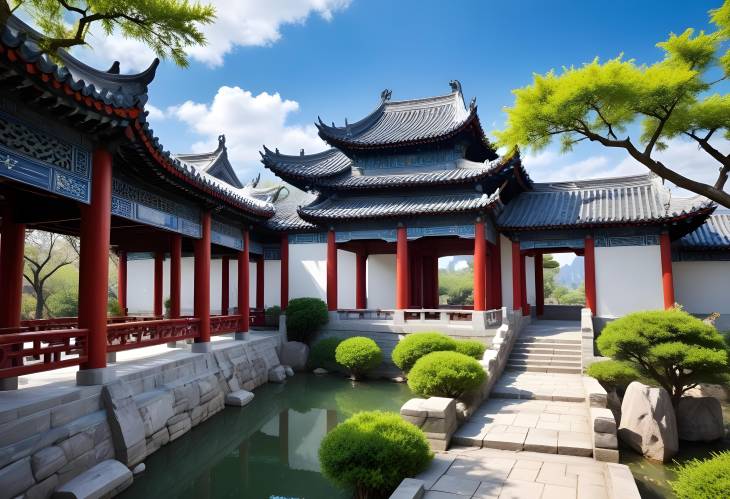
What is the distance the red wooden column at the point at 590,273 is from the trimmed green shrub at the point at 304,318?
8.67 meters

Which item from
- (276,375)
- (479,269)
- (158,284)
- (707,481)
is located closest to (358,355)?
(276,375)

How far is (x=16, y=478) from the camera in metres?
5.28

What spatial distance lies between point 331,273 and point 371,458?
1128 centimetres

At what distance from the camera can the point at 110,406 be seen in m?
7.15

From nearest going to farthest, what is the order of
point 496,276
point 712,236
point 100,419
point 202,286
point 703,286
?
point 100,419 < point 202,286 < point 703,286 < point 712,236 < point 496,276

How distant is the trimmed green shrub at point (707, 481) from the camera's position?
4.05m

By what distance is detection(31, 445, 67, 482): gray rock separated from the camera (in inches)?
220

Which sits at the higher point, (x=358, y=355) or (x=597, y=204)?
(x=597, y=204)

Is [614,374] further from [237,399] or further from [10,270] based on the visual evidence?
[10,270]

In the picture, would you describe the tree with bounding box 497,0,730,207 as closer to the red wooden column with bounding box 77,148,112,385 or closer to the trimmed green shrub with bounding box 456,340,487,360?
the trimmed green shrub with bounding box 456,340,487,360

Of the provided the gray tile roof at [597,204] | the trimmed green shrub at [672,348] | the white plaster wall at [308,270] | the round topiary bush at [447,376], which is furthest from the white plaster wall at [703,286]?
the white plaster wall at [308,270]

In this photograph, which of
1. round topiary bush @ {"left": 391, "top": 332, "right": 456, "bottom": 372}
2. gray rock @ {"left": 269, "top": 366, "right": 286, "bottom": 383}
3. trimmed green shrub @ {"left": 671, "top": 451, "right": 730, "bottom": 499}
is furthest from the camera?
gray rock @ {"left": 269, "top": 366, "right": 286, "bottom": 383}

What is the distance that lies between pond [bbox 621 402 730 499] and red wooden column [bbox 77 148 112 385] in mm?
8103

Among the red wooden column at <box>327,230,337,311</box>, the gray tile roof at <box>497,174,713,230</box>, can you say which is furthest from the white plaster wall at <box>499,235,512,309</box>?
the red wooden column at <box>327,230,337,311</box>
